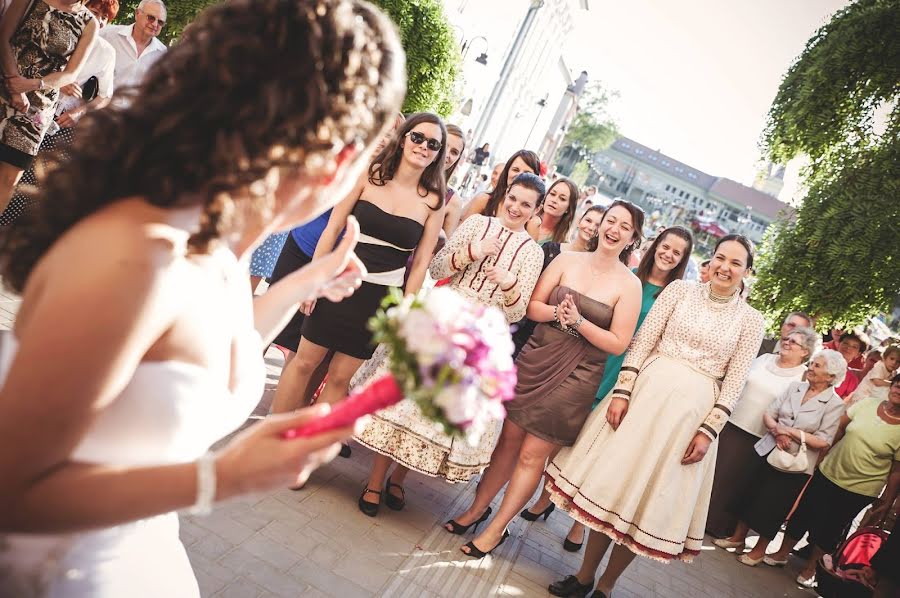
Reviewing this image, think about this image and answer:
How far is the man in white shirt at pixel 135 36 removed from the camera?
19.5 ft

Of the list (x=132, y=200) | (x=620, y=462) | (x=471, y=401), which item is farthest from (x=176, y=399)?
(x=620, y=462)

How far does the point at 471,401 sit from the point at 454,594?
113 inches

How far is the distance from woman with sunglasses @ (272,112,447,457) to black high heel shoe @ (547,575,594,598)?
76.6 inches

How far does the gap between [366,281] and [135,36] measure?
13.5ft

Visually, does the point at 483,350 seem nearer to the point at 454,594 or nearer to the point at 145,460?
the point at 145,460

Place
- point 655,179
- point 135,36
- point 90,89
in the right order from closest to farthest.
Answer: point 90,89 → point 135,36 → point 655,179

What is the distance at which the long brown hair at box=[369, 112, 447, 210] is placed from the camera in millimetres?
4102

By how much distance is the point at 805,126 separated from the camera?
1010 cm

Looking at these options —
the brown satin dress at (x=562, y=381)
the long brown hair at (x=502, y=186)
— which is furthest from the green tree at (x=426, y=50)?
the brown satin dress at (x=562, y=381)

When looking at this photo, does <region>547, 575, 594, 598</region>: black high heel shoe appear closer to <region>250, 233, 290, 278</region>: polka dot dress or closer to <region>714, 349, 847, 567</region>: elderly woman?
<region>714, 349, 847, 567</region>: elderly woman

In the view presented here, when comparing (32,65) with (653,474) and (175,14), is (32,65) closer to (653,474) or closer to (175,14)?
(653,474)

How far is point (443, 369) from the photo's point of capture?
1.24 m

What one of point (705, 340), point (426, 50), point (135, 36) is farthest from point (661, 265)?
point (426, 50)

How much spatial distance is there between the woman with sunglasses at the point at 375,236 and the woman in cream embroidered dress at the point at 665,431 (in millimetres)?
1655
